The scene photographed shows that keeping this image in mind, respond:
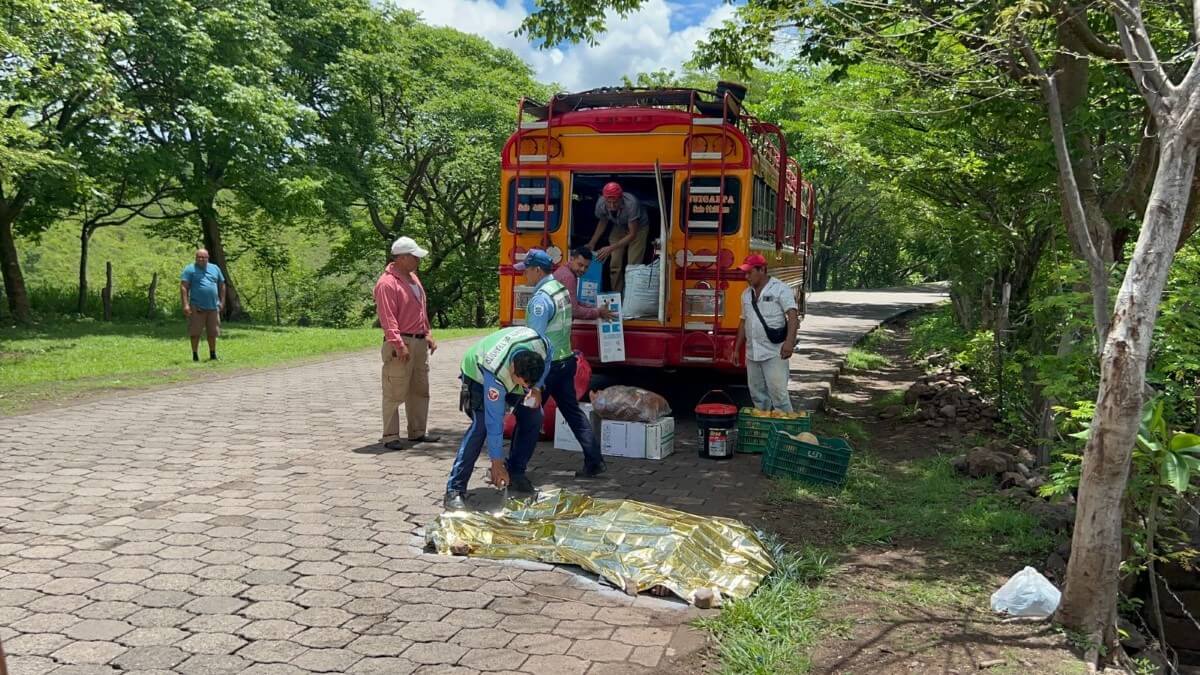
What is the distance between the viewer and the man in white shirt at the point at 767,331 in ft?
26.2

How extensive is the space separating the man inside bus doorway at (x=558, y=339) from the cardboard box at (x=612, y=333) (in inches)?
67.7

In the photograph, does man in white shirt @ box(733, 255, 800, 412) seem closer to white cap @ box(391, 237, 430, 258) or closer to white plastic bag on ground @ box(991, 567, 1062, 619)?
white cap @ box(391, 237, 430, 258)

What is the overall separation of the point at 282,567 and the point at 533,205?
530 centimetres

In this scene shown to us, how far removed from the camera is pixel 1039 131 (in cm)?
764

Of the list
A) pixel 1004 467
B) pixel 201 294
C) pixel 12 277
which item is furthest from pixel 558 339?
pixel 12 277

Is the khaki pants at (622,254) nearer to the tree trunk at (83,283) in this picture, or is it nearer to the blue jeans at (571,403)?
the blue jeans at (571,403)

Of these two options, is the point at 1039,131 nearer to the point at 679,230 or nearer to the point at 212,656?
the point at 679,230

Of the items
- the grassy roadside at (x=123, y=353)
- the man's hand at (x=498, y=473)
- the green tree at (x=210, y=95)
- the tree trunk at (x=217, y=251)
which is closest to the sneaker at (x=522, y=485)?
the man's hand at (x=498, y=473)

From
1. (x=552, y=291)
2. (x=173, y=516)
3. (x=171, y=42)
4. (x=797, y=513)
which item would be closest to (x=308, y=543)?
(x=173, y=516)

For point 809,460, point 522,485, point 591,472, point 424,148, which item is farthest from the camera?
point 424,148

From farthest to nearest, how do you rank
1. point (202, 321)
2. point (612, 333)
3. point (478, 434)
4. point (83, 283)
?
1. point (83, 283)
2. point (202, 321)
3. point (612, 333)
4. point (478, 434)

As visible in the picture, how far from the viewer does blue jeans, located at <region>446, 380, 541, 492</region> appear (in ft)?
19.2

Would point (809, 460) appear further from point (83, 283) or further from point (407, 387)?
point (83, 283)

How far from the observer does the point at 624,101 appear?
31.0 feet
